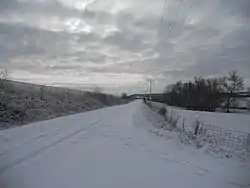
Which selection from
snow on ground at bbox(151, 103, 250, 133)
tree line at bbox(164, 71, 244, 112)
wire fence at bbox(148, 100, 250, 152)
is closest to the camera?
wire fence at bbox(148, 100, 250, 152)

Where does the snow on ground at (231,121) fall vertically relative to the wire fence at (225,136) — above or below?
below

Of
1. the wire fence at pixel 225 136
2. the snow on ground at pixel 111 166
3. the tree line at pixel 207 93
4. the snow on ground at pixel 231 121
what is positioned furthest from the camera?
the tree line at pixel 207 93

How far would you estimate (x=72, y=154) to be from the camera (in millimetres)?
9992

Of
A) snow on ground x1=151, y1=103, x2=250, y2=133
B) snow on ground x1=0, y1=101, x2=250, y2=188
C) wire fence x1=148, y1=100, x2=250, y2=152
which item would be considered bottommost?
snow on ground x1=151, y1=103, x2=250, y2=133

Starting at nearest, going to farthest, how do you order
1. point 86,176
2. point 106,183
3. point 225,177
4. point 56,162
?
1. point 106,183
2. point 86,176
3. point 225,177
4. point 56,162

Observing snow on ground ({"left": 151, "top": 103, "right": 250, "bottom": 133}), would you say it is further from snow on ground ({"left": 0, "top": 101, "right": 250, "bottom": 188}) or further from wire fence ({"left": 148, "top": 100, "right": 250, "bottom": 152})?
snow on ground ({"left": 0, "top": 101, "right": 250, "bottom": 188})

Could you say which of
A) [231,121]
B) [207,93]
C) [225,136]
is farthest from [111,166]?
[207,93]

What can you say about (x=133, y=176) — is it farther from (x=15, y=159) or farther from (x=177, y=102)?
(x=177, y=102)

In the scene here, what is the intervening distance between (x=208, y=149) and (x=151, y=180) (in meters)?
5.25

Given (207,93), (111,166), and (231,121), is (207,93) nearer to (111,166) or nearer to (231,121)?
(231,121)

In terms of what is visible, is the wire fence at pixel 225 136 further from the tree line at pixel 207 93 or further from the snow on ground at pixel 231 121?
the tree line at pixel 207 93

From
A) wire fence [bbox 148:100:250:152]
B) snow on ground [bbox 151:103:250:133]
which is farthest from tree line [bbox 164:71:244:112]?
wire fence [bbox 148:100:250:152]

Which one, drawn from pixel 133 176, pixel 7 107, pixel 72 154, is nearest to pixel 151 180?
pixel 133 176

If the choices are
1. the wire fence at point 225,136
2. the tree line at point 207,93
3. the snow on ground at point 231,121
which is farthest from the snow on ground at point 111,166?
the tree line at point 207,93
